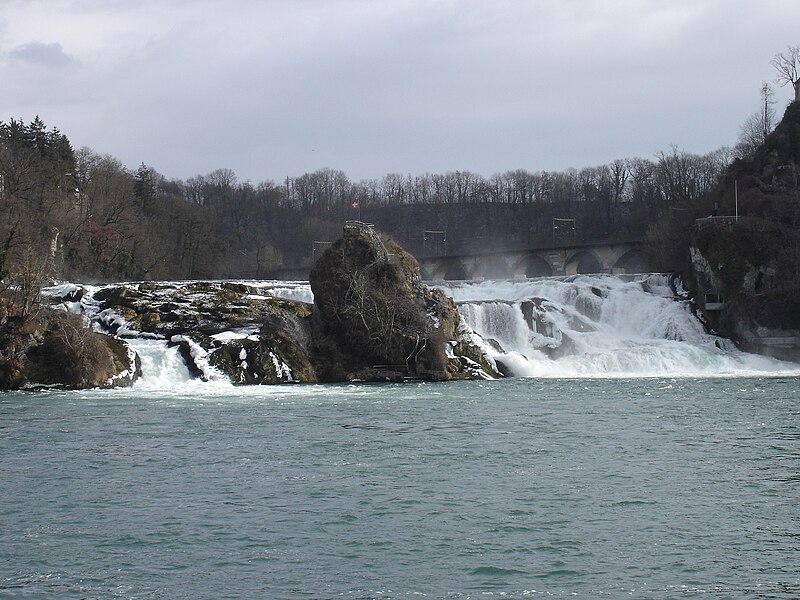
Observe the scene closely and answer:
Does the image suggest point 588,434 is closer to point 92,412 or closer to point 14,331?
point 92,412

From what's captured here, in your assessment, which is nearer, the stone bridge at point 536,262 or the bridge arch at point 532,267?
the stone bridge at point 536,262

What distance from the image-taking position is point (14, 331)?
39562mm

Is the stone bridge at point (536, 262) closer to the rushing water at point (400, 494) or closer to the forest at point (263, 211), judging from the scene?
the forest at point (263, 211)

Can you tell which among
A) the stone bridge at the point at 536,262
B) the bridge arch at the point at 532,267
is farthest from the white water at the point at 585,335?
the bridge arch at the point at 532,267

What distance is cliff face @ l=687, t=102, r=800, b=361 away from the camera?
52031mm

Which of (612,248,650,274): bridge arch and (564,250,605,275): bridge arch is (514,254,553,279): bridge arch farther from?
(612,248,650,274): bridge arch

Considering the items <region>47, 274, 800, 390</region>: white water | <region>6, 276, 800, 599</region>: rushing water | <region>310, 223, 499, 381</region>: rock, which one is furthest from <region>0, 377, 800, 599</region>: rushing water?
<region>47, 274, 800, 390</region>: white water

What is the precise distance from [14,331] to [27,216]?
2614 cm

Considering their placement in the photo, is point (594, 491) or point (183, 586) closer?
point (183, 586)

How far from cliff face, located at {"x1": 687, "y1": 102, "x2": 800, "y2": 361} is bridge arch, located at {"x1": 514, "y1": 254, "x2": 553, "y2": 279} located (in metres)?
26.8

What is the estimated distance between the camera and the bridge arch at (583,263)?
81.8 meters

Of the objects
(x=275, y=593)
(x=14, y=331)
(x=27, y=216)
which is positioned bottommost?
(x=275, y=593)

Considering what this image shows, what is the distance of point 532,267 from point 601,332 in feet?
141

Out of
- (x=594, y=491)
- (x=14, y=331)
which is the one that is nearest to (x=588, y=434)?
(x=594, y=491)
